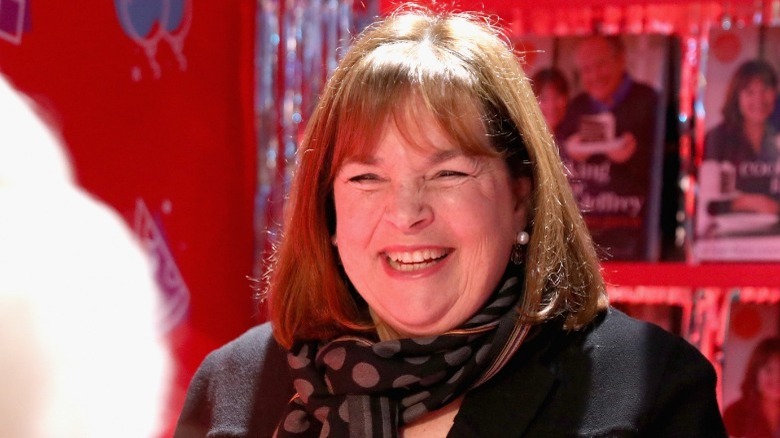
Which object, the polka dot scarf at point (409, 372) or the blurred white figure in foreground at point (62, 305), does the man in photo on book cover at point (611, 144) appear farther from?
the blurred white figure in foreground at point (62, 305)

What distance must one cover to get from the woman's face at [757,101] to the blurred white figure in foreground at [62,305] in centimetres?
123

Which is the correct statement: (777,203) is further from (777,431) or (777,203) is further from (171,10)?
(171,10)

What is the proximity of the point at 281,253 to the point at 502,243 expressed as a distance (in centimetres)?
42

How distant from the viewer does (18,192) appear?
1.73 metres

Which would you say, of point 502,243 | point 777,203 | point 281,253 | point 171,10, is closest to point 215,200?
point 171,10

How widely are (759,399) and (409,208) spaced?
1047 millimetres

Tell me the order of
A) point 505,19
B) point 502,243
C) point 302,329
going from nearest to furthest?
point 502,243 → point 302,329 → point 505,19

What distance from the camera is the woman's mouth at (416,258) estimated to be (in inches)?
64.2

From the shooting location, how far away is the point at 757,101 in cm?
219

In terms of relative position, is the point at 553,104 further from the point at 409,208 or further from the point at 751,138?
the point at 409,208

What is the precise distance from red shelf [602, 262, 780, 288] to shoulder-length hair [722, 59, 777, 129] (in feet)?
0.98

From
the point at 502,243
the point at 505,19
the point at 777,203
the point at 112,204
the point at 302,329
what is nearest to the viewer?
the point at 502,243

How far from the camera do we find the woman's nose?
158 centimetres

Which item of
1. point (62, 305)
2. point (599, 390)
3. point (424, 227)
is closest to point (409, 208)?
point (424, 227)
